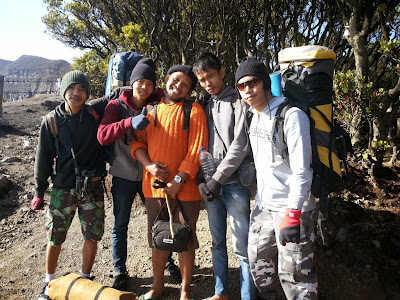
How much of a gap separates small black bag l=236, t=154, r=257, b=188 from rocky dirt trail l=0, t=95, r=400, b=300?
136 centimetres

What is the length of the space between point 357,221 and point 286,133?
8.97 ft

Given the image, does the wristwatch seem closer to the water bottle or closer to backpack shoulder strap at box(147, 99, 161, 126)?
the water bottle

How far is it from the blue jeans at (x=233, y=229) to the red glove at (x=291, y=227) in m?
0.55

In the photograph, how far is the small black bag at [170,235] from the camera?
261 cm

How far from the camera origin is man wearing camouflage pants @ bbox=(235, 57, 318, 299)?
2.12 m

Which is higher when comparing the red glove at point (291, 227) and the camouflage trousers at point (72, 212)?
the red glove at point (291, 227)

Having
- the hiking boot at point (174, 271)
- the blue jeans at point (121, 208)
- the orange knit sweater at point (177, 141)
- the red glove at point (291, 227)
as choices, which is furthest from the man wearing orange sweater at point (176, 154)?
the red glove at point (291, 227)

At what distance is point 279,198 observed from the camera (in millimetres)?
2312

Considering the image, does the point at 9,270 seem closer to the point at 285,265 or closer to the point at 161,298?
the point at 161,298

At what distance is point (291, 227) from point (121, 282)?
208 centimetres

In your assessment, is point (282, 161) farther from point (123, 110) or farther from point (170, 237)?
point (123, 110)

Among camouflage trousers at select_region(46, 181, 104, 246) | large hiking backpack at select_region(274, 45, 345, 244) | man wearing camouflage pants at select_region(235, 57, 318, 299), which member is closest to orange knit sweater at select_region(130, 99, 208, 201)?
man wearing camouflage pants at select_region(235, 57, 318, 299)

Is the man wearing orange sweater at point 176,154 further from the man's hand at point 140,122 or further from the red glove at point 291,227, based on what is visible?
the red glove at point 291,227

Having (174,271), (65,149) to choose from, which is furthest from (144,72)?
(174,271)
